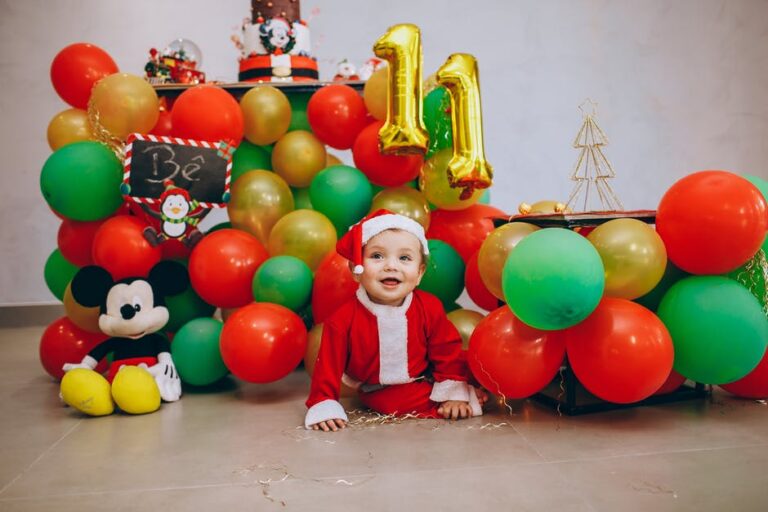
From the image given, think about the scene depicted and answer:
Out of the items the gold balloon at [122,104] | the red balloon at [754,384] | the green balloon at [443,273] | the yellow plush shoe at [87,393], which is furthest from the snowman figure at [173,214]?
the red balloon at [754,384]

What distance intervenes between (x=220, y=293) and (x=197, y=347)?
7.6 inches

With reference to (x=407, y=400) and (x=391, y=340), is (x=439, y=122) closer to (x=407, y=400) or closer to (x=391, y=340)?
(x=391, y=340)

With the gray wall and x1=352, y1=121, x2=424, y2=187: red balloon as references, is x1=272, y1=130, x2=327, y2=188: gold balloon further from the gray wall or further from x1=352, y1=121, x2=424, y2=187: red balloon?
the gray wall

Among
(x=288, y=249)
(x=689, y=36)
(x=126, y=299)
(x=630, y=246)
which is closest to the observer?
(x=630, y=246)

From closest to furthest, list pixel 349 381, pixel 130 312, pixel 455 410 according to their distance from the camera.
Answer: pixel 455 410 < pixel 349 381 < pixel 130 312

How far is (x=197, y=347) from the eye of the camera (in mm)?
2307

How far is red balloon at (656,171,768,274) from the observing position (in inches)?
70.6

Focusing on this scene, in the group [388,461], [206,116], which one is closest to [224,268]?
[206,116]

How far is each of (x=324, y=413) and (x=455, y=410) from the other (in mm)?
371

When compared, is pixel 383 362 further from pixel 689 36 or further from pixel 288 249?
pixel 689 36

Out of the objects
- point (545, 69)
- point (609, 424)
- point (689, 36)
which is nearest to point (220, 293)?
point (609, 424)

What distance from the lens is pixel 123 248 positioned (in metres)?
2.28

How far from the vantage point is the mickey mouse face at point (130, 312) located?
2.24m

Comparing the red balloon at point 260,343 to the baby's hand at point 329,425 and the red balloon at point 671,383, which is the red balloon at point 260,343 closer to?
the baby's hand at point 329,425
